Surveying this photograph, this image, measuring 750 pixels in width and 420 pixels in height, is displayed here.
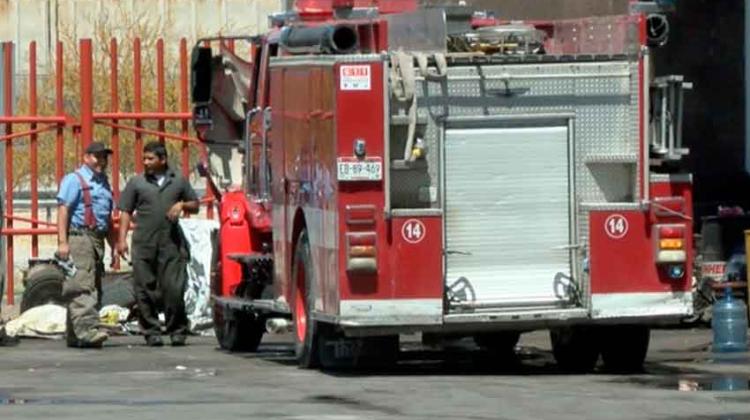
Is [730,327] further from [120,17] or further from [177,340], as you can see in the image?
[120,17]

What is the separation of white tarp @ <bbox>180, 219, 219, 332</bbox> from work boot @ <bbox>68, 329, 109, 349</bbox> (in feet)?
6.68

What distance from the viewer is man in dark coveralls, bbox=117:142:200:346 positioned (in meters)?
18.4

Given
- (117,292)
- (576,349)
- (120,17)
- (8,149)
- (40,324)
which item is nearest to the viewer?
(576,349)

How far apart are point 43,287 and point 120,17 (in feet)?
92.5

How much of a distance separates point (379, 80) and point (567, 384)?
93.8 inches

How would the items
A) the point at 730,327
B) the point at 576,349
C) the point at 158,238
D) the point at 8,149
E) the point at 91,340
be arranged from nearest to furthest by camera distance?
the point at 576,349
the point at 730,327
the point at 91,340
the point at 158,238
the point at 8,149

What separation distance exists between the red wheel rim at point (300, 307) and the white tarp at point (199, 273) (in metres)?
4.79

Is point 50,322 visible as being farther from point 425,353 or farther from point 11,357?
point 425,353

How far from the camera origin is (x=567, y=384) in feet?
45.1

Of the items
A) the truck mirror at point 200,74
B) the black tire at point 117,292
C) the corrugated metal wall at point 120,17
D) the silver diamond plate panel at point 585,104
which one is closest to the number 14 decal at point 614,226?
the silver diamond plate panel at point 585,104

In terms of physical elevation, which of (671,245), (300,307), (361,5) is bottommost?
(300,307)

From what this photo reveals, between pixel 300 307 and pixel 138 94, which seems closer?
pixel 300 307

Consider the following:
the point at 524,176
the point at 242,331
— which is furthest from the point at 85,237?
the point at 524,176

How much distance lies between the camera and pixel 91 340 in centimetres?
1805
